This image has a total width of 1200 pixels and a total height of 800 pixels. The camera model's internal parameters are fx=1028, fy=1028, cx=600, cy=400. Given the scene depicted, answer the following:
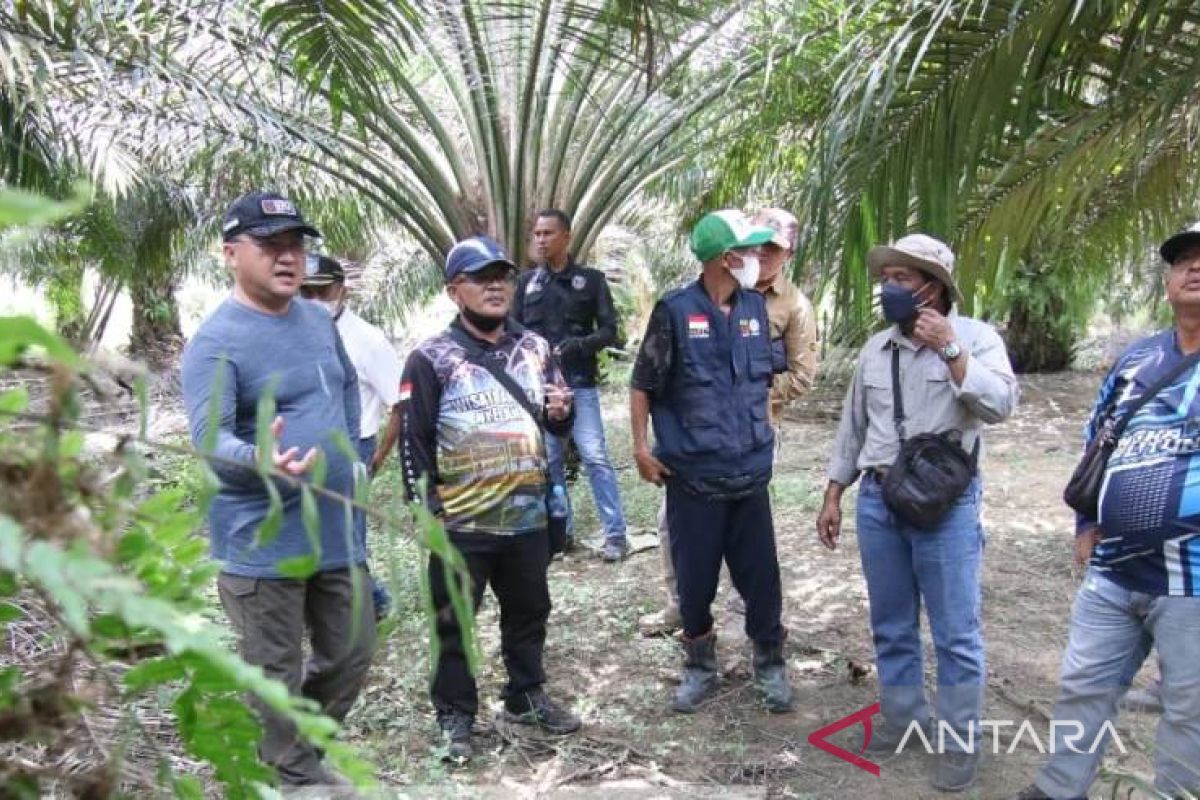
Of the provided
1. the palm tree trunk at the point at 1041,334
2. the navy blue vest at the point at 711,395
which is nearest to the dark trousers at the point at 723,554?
the navy blue vest at the point at 711,395

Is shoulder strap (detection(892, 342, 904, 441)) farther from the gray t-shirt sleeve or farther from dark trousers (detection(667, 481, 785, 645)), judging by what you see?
the gray t-shirt sleeve

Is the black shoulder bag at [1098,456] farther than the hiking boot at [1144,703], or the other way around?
the hiking boot at [1144,703]

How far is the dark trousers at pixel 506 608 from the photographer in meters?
3.50

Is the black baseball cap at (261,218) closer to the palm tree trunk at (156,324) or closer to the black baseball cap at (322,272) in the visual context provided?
the black baseball cap at (322,272)

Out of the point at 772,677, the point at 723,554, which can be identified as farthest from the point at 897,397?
the point at 772,677

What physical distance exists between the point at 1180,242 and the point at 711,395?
5.33 feet

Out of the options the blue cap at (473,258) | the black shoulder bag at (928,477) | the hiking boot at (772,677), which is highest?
the blue cap at (473,258)

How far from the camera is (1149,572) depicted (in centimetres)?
276

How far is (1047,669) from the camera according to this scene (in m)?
4.30

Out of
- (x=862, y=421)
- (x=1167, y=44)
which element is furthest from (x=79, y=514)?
(x=1167, y=44)

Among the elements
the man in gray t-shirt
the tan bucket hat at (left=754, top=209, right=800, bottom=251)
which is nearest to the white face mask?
the tan bucket hat at (left=754, top=209, right=800, bottom=251)

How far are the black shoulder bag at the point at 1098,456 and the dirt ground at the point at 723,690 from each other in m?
0.81

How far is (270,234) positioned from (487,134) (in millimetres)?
4050

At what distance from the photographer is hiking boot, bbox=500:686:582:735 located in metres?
3.72
